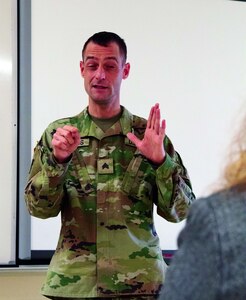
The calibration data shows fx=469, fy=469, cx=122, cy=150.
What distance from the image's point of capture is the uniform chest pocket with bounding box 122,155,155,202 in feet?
4.94

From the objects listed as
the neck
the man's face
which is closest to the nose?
the man's face

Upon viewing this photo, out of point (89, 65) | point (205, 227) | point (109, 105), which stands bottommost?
point (205, 227)

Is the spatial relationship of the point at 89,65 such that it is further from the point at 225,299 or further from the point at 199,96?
the point at 225,299

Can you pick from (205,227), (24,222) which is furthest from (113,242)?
(205,227)

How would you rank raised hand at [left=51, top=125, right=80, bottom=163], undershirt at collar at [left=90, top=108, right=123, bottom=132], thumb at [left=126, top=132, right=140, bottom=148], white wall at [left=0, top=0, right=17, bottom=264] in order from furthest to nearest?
1. white wall at [left=0, top=0, right=17, bottom=264]
2. undershirt at collar at [left=90, top=108, right=123, bottom=132]
3. thumb at [left=126, top=132, right=140, bottom=148]
4. raised hand at [left=51, top=125, right=80, bottom=163]

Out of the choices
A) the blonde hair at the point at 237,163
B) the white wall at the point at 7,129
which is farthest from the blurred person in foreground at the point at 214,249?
the white wall at the point at 7,129

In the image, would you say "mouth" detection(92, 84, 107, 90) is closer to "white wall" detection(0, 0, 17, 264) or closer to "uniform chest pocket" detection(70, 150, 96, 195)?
"uniform chest pocket" detection(70, 150, 96, 195)

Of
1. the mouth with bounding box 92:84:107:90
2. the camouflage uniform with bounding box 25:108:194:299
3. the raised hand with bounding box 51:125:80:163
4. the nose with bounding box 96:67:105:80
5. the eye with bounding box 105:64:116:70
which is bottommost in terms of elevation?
the camouflage uniform with bounding box 25:108:194:299

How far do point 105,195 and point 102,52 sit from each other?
492 millimetres

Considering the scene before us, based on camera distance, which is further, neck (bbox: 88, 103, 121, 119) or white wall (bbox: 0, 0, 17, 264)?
white wall (bbox: 0, 0, 17, 264)

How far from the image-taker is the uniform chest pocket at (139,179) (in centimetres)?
151

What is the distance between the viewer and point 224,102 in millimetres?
2492

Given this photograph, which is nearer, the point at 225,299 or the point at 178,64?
the point at 225,299

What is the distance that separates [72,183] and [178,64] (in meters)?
1.17
